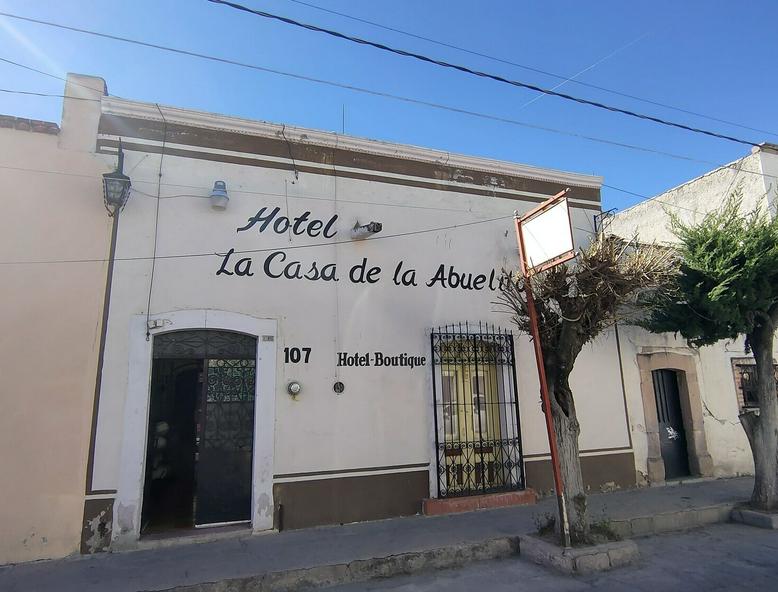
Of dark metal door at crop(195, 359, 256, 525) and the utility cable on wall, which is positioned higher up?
the utility cable on wall

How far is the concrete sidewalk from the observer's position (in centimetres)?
495

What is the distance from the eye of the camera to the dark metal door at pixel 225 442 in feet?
21.5

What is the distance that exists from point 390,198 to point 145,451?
16.6 ft

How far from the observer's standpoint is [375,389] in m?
7.36

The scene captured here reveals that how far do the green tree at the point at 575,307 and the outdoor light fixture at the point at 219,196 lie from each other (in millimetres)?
4033

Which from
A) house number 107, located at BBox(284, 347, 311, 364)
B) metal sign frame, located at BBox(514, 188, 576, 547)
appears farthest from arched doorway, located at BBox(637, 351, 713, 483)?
house number 107, located at BBox(284, 347, 311, 364)

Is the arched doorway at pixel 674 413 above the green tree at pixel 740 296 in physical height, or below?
below

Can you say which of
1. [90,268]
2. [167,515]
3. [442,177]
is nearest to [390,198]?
[442,177]

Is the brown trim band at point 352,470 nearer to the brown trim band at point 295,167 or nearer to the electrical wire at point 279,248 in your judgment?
the electrical wire at point 279,248

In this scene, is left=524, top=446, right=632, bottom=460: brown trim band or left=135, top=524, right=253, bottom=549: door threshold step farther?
left=524, top=446, right=632, bottom=460: brown trim band

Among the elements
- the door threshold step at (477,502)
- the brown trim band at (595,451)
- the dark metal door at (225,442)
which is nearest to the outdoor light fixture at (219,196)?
the dark metal door at (225,442)

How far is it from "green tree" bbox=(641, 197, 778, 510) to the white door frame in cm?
622

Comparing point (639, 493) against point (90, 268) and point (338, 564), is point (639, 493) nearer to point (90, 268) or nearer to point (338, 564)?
point (338, 564)

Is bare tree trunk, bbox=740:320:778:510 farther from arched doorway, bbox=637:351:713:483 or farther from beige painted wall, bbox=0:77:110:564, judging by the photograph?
beige painted wall, bbox=0:77:110:564
